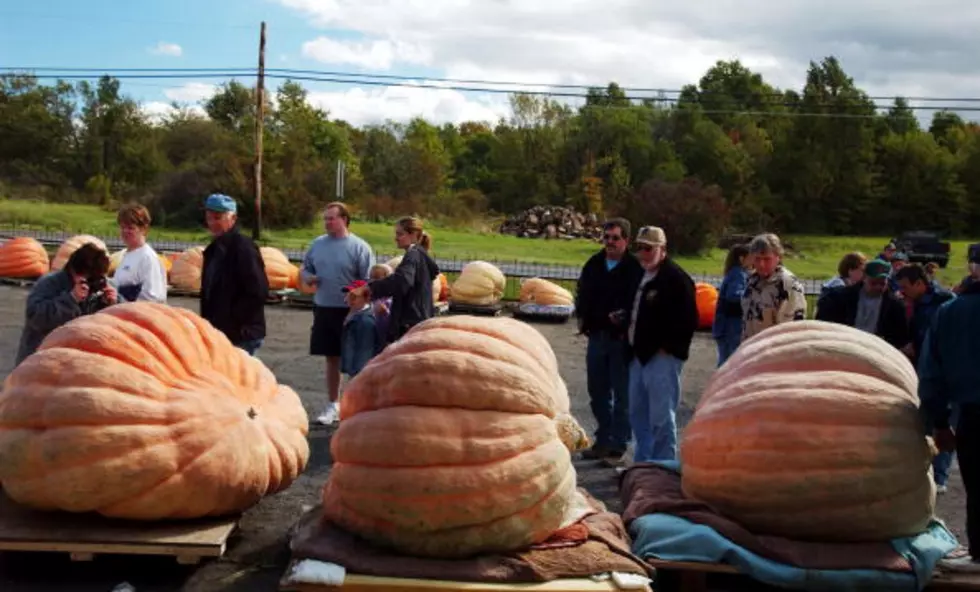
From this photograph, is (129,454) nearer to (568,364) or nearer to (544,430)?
(544,430)

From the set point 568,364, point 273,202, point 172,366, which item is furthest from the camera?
point 273,202

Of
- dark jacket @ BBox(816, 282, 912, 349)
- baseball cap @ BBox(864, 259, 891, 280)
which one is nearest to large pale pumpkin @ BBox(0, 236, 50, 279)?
dark jacket @ BBox(816, 282, 912, 349)

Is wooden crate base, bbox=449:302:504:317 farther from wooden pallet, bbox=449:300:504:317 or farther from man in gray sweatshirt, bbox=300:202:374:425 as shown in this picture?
man in gray sweatshirt, bbox=300:202:374:425

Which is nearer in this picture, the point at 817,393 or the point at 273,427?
the point at 817,393

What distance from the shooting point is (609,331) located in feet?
20.9

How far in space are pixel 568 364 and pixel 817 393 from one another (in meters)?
6.49

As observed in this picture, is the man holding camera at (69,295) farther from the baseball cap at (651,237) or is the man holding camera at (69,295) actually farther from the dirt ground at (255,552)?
the baseball cap at (651,237)

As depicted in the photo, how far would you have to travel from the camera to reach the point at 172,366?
4465 millimetres

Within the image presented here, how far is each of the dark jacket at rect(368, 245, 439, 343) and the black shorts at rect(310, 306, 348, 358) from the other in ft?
1.55

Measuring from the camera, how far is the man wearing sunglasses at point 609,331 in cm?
636

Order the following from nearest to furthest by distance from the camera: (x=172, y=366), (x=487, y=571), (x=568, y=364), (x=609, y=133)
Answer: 1. (x=487, y=571)
2. (x=172, y=366)
3. (x=568, y=364)
4. (x=609, y=133)

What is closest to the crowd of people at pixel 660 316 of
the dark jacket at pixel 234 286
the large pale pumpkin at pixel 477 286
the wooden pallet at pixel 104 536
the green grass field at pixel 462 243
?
the dark jacket at pixel 234 286

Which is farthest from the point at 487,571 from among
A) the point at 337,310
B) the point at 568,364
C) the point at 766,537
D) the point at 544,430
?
the point at 568,364

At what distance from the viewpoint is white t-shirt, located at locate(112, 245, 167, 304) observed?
580cm
